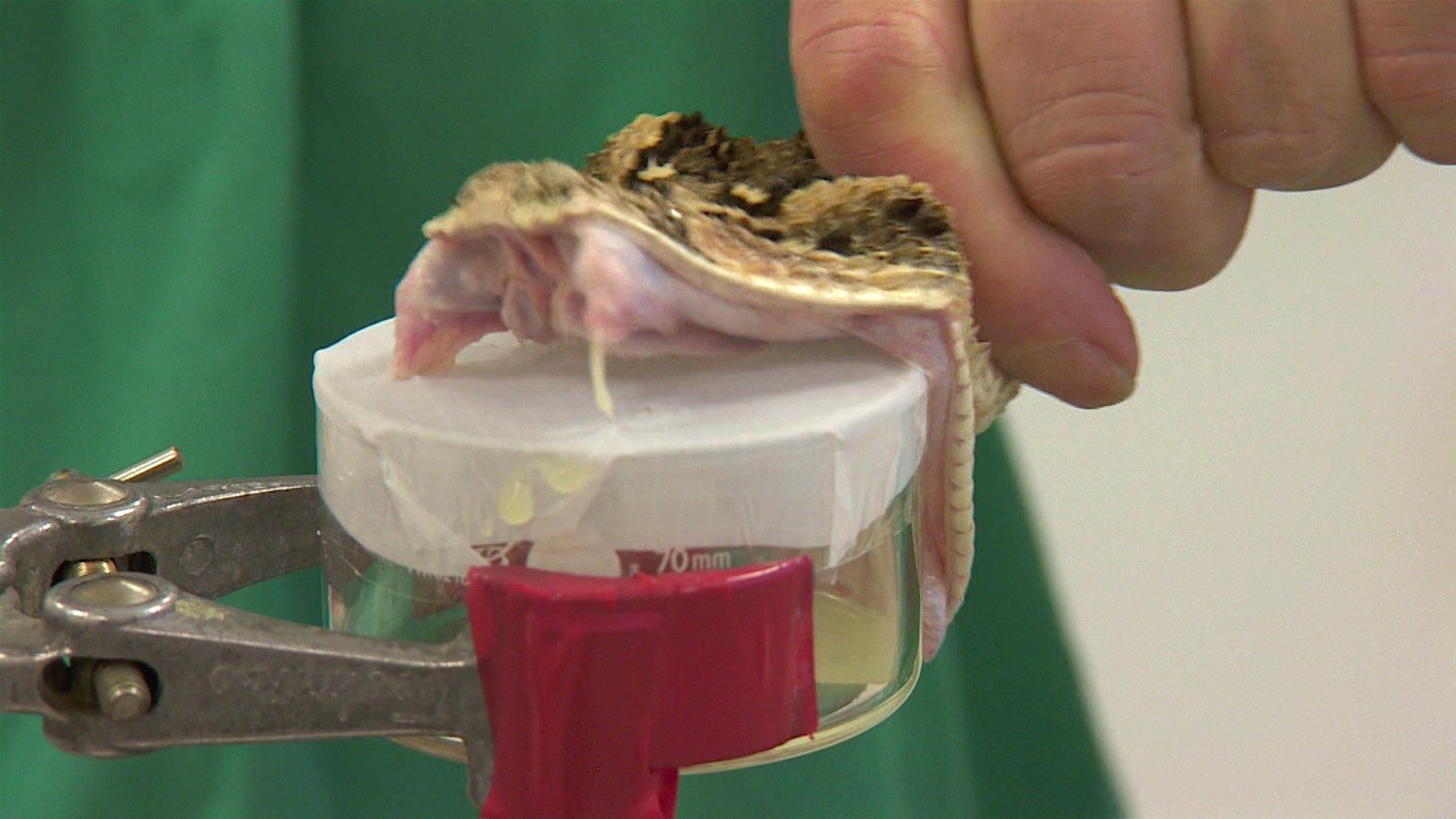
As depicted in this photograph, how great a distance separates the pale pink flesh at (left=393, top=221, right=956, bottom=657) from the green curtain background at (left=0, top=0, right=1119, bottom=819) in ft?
0.79

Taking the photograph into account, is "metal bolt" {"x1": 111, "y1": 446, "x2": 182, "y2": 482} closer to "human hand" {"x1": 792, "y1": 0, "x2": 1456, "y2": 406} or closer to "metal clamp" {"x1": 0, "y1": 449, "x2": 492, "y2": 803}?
"metal clamp" {"x1": 0, "y1": 449, "x2": 492, "y2": 803}

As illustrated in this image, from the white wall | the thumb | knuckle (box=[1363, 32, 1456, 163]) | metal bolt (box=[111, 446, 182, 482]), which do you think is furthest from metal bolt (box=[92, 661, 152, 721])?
the white wall

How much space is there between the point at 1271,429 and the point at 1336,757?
196mm

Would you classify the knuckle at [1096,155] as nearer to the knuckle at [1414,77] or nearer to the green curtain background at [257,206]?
the knuckle at [1414,77]

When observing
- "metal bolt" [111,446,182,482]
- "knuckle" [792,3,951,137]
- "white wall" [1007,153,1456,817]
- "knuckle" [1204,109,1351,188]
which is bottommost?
"white wall" [1007,153,1456,817]

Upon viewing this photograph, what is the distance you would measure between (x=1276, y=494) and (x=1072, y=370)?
1.47 ft

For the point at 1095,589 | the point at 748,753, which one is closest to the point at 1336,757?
the point at 1095,589

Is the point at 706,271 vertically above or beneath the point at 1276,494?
above

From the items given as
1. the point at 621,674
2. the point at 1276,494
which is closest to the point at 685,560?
the point at 621,674

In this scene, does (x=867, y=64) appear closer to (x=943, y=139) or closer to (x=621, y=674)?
(x=943, y=139)

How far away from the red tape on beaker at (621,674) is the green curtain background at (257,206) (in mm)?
293

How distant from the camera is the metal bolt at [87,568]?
31 centimetres

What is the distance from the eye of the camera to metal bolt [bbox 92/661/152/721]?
24 cm

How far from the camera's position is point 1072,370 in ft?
1.29
